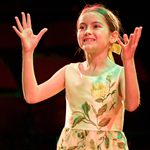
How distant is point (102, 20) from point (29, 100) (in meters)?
0.29

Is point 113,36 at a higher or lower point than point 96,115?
higher

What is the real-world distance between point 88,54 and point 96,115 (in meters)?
0.17

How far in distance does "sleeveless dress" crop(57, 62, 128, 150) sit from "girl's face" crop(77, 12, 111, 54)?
0.07 m

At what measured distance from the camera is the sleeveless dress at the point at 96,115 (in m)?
1.10

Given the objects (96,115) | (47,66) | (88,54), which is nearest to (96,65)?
(88,54)

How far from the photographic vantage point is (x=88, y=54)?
3.82 feet

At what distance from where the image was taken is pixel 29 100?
1.11 metres

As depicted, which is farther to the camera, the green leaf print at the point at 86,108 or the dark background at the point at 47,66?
the dark background at the point at 47,66

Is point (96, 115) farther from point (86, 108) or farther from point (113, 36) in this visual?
point (113, 36)

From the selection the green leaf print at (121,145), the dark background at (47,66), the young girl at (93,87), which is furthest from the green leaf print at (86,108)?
the dark background at (47,66)

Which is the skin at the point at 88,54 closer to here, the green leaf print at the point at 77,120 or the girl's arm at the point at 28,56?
the girl's arm at the point at 28,56

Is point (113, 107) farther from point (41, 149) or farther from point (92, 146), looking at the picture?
point (41, 149)

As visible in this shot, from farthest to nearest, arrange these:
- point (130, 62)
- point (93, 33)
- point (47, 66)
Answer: point (47, 66), point (93, 33), point (130, 62)

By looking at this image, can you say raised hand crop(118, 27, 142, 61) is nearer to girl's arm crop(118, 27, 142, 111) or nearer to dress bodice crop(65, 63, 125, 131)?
girl's arm crop(118, 27, 142, 111)
